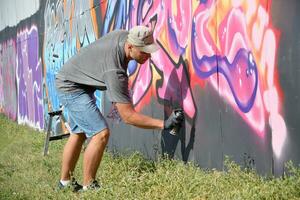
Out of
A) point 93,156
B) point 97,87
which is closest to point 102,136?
point 93,156

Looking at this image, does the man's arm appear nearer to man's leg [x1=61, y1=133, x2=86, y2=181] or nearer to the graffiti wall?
the graffiti wall

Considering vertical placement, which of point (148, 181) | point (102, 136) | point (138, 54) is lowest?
point (148, 181)

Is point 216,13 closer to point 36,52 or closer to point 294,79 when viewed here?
point 294,79

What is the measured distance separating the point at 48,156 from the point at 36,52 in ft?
16.1

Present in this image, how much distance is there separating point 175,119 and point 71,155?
108 cm

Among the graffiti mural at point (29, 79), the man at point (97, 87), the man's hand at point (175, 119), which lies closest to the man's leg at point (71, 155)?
the man at point (97, 87)

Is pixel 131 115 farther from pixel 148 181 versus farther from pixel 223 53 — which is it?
pixel 223 53

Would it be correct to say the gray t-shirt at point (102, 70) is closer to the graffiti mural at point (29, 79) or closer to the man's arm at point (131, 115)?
the man's arm at point (131, 115)

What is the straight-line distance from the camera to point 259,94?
4.24m

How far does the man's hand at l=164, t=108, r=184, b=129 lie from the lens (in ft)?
16.5

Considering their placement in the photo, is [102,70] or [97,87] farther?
[97,87]

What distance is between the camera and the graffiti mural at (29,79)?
11.9 m

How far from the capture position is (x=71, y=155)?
5.29 meters

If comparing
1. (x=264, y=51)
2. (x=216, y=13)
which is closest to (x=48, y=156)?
(x=216, y=13)
